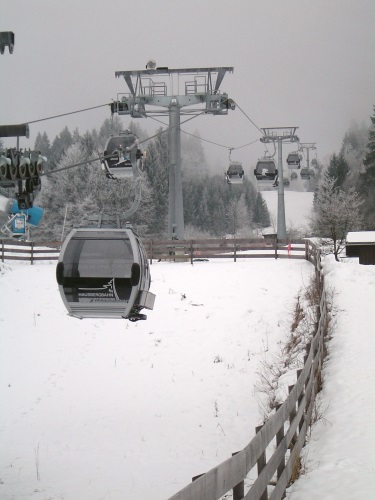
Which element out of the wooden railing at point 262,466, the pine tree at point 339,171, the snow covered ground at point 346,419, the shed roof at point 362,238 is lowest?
the snow covered ground at point 346,419

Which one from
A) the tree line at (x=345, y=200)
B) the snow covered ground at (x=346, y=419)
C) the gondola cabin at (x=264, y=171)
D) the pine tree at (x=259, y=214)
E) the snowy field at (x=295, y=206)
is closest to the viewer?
the snow covered ground at (x=346, y=419)

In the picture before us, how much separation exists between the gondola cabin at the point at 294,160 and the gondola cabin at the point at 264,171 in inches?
330

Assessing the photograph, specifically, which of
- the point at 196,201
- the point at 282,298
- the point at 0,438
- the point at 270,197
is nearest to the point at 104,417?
the point at 0,438

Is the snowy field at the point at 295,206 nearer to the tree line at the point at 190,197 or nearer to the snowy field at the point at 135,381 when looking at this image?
the tree line at the point at 190,197

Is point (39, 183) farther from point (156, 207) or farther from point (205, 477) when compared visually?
point (156, 207)

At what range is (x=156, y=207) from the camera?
64438 mm

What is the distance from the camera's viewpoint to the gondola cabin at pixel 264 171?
97.8 feet

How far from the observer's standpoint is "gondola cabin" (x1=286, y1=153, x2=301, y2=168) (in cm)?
3812

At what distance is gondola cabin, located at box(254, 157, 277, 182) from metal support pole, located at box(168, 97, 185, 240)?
13.8 ft

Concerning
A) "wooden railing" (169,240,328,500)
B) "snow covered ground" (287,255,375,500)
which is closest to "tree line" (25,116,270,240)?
"snow covered ground" (287,255,375,500)

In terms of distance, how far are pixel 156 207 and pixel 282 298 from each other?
144 feet

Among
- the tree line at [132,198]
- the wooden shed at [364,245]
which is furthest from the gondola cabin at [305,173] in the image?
the wooden shed at [364,245]

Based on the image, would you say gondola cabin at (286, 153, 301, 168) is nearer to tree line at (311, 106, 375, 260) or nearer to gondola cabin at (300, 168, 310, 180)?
gondola cabin at (300, 168, 310, 180)

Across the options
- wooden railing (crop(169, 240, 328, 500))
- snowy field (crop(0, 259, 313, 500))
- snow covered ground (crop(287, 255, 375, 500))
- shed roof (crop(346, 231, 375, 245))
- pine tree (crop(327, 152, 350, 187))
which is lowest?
snowy field (crop(0, 259, 313, 500))
